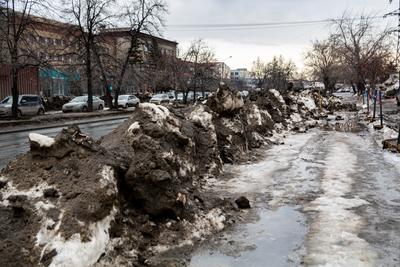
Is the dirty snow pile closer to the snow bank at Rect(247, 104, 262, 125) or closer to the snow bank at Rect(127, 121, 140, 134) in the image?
the snow bank at Rect(127, 121, 140, 134)

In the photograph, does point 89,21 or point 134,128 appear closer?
point 134,128

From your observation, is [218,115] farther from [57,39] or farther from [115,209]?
[57,39]

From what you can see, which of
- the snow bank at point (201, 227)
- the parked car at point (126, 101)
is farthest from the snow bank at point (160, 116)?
the parked car at point (126, 101)

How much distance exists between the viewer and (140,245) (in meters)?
5.32

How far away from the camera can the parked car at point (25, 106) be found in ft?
101

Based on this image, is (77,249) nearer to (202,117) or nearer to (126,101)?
(202,117)

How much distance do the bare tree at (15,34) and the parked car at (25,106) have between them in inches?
131

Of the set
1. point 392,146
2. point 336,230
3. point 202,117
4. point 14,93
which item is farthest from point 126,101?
point 336,230

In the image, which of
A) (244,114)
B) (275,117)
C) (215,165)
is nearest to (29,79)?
(275,117)

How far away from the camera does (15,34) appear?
25.7m

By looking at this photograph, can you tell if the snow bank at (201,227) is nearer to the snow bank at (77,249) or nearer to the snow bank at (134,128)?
the snow bank at (77,249)

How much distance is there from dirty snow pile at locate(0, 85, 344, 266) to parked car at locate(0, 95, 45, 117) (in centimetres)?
2480

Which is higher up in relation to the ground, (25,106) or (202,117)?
(202,117)

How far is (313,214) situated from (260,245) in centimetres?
149
